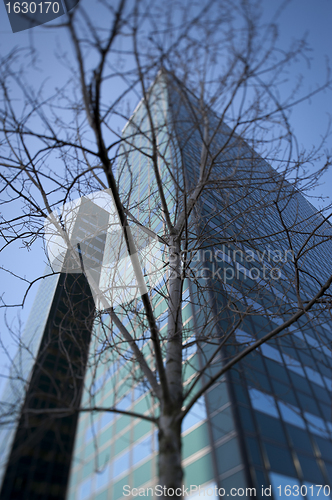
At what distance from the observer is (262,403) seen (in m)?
8.83

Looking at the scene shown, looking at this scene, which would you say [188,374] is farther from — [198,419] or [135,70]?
[135,70]

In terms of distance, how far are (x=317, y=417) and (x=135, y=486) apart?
21.5 ft

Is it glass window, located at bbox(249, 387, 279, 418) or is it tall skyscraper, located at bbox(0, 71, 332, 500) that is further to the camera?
glass window, located at bbox(249, 387, 279, 418)

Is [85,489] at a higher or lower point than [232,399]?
lower

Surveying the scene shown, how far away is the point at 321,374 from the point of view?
12531 millimetres

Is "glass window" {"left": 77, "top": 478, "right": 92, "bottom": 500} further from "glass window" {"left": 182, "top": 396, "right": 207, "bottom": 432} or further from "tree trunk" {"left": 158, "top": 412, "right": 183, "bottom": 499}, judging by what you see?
"tree trunk" {"left": 158, "top": 412, "right": 183, "bottom": 499}

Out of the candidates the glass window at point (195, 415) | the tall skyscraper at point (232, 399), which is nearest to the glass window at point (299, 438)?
the tall skyscraper at point (232, 399)

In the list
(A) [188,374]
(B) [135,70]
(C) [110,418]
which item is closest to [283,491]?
(A) [188,374]

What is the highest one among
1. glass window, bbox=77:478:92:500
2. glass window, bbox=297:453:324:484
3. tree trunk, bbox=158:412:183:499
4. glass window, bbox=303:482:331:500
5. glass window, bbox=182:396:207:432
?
glass window, bbox=182:396:207:432

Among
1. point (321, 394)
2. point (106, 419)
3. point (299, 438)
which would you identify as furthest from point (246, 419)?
point (106, 419)

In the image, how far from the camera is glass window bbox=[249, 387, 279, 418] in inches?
339

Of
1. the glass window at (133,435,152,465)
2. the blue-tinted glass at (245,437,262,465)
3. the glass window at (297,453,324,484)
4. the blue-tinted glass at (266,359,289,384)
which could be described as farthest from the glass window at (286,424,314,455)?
the glass window at (133,435,152,465)

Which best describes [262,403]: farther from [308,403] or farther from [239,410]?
[308,403]

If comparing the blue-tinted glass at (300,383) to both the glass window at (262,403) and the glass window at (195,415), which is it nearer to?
the glass window at (262,403)
